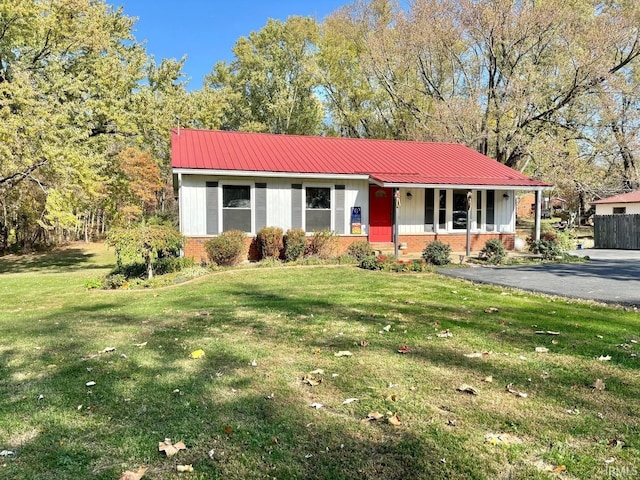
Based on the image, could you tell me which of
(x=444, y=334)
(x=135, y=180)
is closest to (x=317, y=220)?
(x=444, y=334)

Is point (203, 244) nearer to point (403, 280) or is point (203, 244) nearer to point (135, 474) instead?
point (403, 280)

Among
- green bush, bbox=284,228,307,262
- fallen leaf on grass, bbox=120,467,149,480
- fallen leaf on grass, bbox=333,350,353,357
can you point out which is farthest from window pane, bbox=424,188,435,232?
fallen leaf on grass, bbox=120,467,149,480

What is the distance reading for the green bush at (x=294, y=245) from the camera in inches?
573

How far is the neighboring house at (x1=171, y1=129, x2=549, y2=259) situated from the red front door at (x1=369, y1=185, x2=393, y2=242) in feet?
0.13

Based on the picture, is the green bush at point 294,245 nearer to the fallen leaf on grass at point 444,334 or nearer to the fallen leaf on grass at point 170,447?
the fallen leaf on grass at point 444,334

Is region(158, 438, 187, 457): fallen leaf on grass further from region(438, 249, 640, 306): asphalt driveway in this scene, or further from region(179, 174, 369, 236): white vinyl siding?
region(179, 174, 369, 236): white vinyl siding

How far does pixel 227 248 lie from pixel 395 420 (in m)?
11.1

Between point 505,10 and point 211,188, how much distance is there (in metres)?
19.3

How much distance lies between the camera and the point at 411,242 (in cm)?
1709

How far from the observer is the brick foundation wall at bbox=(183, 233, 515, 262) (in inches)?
571

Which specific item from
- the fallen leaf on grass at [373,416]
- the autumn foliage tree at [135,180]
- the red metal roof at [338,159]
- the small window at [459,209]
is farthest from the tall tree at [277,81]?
the fallen leaf on grass at [373,416]

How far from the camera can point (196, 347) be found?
5012 mm

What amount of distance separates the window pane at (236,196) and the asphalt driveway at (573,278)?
6.88 m

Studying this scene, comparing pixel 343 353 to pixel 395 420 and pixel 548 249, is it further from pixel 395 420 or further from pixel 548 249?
pixel 548 249
